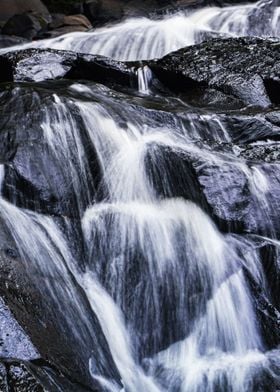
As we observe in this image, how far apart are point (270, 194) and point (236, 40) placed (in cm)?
421

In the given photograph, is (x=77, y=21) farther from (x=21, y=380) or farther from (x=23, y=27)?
(x=21, y=380)

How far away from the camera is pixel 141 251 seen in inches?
206

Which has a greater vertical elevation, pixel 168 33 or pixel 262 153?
→ pixel 168 33

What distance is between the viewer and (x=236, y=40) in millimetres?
9258

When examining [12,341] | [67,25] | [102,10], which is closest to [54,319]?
[12,341]

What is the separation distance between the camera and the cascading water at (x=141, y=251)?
450cm

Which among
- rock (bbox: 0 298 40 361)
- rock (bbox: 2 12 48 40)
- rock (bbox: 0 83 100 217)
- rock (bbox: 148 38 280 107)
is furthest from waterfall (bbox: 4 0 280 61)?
rock (bbox: 0 298 40 361)

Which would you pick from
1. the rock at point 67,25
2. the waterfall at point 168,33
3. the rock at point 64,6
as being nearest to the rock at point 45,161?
the waterfall at point 168,33

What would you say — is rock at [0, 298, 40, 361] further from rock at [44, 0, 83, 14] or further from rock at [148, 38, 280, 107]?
rock at [44, 0, 83, 14]

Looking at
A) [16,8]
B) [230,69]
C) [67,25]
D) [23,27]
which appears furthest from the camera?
[16,8]

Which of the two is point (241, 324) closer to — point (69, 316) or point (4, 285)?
point (69, 316)

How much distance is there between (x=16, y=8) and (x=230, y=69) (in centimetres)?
1201

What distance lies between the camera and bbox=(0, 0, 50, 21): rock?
18.3 m

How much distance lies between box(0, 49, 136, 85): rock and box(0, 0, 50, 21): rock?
33.2 ft
